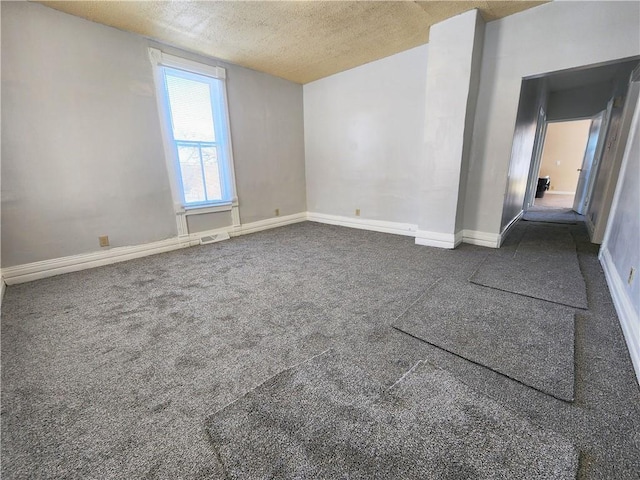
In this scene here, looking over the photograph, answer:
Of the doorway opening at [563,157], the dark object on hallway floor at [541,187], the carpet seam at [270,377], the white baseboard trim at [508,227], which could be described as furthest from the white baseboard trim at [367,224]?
the doorway opening at [563,157]

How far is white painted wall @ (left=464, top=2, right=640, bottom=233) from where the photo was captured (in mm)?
2336

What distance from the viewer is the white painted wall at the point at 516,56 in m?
2.34

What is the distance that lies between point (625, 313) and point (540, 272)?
0.86 m

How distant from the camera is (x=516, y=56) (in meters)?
2.81

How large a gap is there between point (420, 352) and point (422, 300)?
2.02 ft

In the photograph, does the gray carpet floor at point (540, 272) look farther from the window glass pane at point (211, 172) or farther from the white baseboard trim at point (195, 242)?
the window glass pane at point (211, 172)

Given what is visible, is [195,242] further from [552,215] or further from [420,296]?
[552,215]

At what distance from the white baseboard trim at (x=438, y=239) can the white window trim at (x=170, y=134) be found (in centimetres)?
273

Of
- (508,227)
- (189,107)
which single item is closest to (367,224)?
(508,227)

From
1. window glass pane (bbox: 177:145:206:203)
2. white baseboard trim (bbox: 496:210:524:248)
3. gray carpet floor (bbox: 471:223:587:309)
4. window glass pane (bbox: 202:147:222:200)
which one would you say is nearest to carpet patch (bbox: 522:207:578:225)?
white baseboard trim (bbox: 496:210:524:248)

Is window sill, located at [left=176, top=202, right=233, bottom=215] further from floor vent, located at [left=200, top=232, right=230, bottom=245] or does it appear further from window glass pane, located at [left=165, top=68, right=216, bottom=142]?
window glass pane, located at [left=165, top=68, right=216, bottom=142]

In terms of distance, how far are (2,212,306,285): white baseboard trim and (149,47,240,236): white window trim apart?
0.17 metres

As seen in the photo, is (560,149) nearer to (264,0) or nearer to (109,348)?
(264,0)

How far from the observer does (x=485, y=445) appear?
96 centimetres
